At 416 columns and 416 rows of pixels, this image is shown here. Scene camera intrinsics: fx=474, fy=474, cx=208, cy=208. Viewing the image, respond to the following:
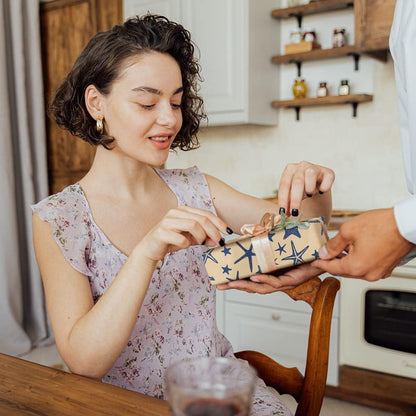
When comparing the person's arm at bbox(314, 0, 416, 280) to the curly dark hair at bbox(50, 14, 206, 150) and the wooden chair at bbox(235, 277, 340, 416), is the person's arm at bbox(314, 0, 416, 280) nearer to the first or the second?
the wooden chair at bbox(235, 277, 340, 416)

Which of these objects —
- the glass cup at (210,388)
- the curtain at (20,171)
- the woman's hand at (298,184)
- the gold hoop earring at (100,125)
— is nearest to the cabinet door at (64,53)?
the curtain at (20,171)

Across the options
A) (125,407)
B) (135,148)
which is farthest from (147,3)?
(125,407)

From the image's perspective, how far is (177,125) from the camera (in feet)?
4.01

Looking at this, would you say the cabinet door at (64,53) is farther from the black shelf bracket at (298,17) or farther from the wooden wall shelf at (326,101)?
the wooden wall shelf at (326,101)

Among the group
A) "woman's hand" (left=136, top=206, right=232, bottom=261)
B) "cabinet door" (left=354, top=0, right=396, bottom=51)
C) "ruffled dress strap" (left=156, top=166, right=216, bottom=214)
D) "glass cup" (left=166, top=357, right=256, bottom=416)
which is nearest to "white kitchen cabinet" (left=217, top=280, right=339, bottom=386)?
"ruffled dress strap" (left=156, top=166, right=216, bottom=214)

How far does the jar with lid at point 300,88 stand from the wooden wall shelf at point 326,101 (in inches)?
1.9

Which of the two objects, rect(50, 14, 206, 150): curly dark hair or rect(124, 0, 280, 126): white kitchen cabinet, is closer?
rect(50, 14, 206, 150): curly dark hair

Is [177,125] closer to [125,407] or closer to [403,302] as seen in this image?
[125,407]

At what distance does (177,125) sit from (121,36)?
27 centimetres

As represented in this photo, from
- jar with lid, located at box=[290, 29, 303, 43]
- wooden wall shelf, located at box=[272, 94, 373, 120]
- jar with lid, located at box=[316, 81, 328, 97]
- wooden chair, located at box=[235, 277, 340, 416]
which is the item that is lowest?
wooden chair, located at box=[235, 277, 340, 416]

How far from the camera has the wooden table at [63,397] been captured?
698mm

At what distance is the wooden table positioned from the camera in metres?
0.70

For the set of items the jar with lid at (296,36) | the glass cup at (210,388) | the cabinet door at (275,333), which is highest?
the jar with lid at (296,36)

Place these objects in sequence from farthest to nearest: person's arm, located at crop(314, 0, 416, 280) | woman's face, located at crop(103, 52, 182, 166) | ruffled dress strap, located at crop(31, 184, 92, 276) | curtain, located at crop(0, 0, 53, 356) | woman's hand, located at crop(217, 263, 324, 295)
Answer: curtain, located at crop(0, 0, 53, 356)
woman's face, located at crop(103, 52, 182, 166)
ruffled dress strap, located at crop(31, 184, 92, 276)
woman's hand, located at crop(217, 263, 324, 295)
person's arm, located at crop(314, 0, 416, 280)
